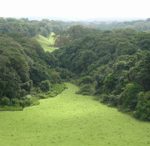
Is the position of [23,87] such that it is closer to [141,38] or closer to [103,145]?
[103,145]

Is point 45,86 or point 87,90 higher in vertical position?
point 45,86

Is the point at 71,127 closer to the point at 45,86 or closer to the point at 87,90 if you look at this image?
the point at 87,90

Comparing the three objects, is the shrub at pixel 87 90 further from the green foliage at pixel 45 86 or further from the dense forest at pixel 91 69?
the green foliage at pixel 45 86

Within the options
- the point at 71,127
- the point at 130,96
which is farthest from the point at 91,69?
the point at 71,127

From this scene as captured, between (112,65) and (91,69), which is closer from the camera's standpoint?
(112,65)

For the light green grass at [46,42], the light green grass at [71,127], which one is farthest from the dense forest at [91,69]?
the light green grass at [46,42]

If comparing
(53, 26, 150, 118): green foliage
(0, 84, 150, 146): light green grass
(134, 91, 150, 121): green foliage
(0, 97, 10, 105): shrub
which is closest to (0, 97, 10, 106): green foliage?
(0, 97, 10, 105): shrub
